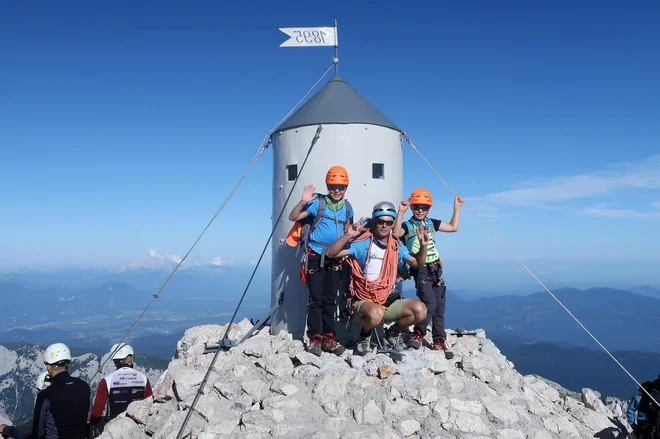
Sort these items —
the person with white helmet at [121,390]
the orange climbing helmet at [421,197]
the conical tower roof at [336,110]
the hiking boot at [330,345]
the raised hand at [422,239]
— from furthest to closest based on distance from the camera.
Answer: the conical tower roof at [336,110]
the orange climbing helmet at [421,197]
the hiking boot at [330,345]
the raised hand at [422,239]
the person with white helmet at [121,390]

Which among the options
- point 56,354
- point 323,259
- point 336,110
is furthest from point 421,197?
point 56,354

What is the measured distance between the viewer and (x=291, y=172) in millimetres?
10180

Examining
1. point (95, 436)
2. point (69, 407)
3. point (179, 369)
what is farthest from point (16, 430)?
point (179, 369)

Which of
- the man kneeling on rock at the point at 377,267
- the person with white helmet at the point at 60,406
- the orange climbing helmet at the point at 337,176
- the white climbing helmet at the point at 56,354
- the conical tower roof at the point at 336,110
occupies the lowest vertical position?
the person with white helmet at the point at 60,406

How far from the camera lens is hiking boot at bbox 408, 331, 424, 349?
332 inches

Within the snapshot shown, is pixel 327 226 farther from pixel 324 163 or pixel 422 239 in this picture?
pixel 324 163

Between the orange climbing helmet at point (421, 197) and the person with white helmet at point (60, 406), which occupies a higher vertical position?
the orange climbing helmet at point (421, 197)

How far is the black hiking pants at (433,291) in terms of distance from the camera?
8.55 m

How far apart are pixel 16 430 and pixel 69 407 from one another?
3.37 ft

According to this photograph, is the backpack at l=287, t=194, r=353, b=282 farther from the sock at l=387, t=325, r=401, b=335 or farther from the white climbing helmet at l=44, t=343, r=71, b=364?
the white climbing helmet at l=44, t=343, r=71, b=364

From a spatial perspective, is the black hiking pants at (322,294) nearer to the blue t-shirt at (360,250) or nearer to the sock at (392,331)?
the blue t-shirt at (360,250)

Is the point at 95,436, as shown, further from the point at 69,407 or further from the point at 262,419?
the point at 262,419

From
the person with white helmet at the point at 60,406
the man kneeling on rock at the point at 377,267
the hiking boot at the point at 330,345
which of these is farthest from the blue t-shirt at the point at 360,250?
the person with white helmet at the point at 60,406

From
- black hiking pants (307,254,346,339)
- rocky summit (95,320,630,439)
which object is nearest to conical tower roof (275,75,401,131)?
black hiking pants (307,254,346,339)
